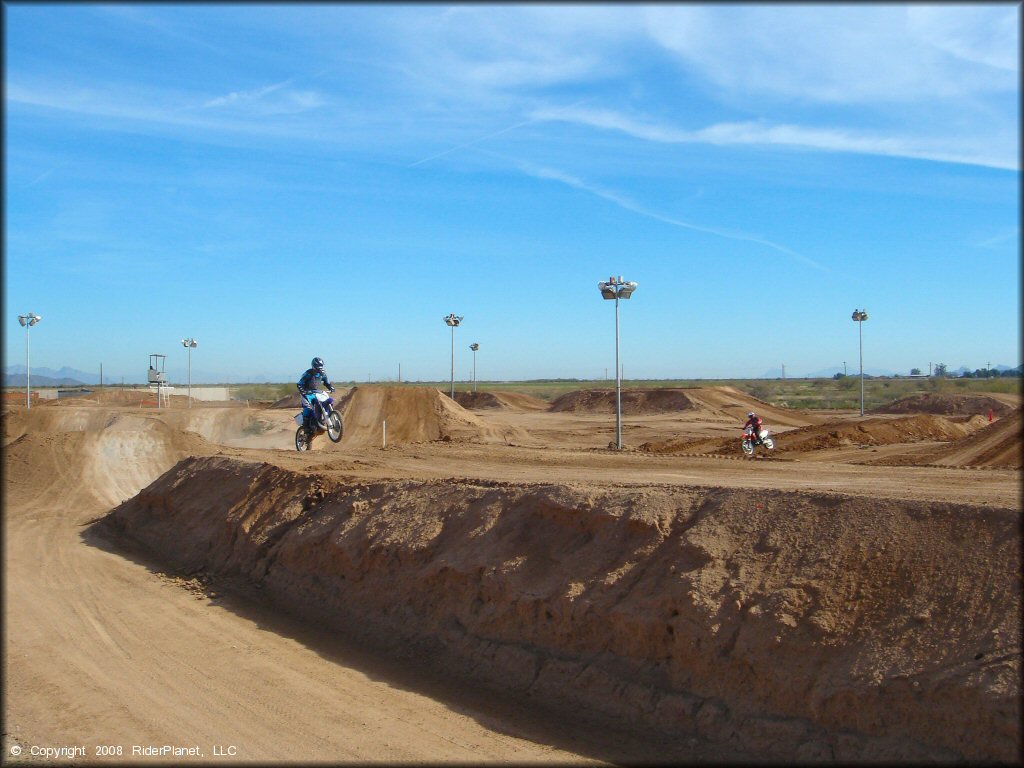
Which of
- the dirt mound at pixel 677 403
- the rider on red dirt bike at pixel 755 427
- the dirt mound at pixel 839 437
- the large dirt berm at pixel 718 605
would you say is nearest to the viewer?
the large dirt berm at pixel 718 605

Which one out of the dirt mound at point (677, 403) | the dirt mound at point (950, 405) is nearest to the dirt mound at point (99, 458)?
the dirt mound at point (677, 403)

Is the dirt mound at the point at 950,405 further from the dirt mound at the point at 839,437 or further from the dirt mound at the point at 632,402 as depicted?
the dirt mound at the point at 839,437

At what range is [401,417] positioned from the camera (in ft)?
114

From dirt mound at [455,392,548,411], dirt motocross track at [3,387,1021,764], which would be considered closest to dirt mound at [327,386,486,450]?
dirt motocross track at [3,387,1021,764]

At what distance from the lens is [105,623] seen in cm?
1231

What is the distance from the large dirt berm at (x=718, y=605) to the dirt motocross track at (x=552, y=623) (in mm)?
25

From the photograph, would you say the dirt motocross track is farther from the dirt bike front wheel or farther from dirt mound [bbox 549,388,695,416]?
dirt mound [bbox 549,388,695,416]

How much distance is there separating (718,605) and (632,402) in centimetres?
5452

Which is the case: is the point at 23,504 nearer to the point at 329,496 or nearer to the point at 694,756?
the point at 329,496

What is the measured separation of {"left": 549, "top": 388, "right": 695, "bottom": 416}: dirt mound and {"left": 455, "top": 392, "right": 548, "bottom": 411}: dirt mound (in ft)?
12.2

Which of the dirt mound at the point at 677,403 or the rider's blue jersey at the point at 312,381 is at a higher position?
the rider's blue jersey at the point at 312,381

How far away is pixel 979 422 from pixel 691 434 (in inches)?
514

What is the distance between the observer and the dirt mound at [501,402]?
70.2 metres

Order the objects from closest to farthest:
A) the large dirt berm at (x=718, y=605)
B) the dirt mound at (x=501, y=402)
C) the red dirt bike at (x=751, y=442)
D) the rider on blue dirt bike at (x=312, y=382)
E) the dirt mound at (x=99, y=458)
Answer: the large dirt berm at (x=718, y=605)
the rider on blue dirt bike at (x=312, y=382)
the dirt mound at (x=99, y=458)
the red dirt bike at (x=751, y=442)
the dirt mound at (x=501, y=402)
